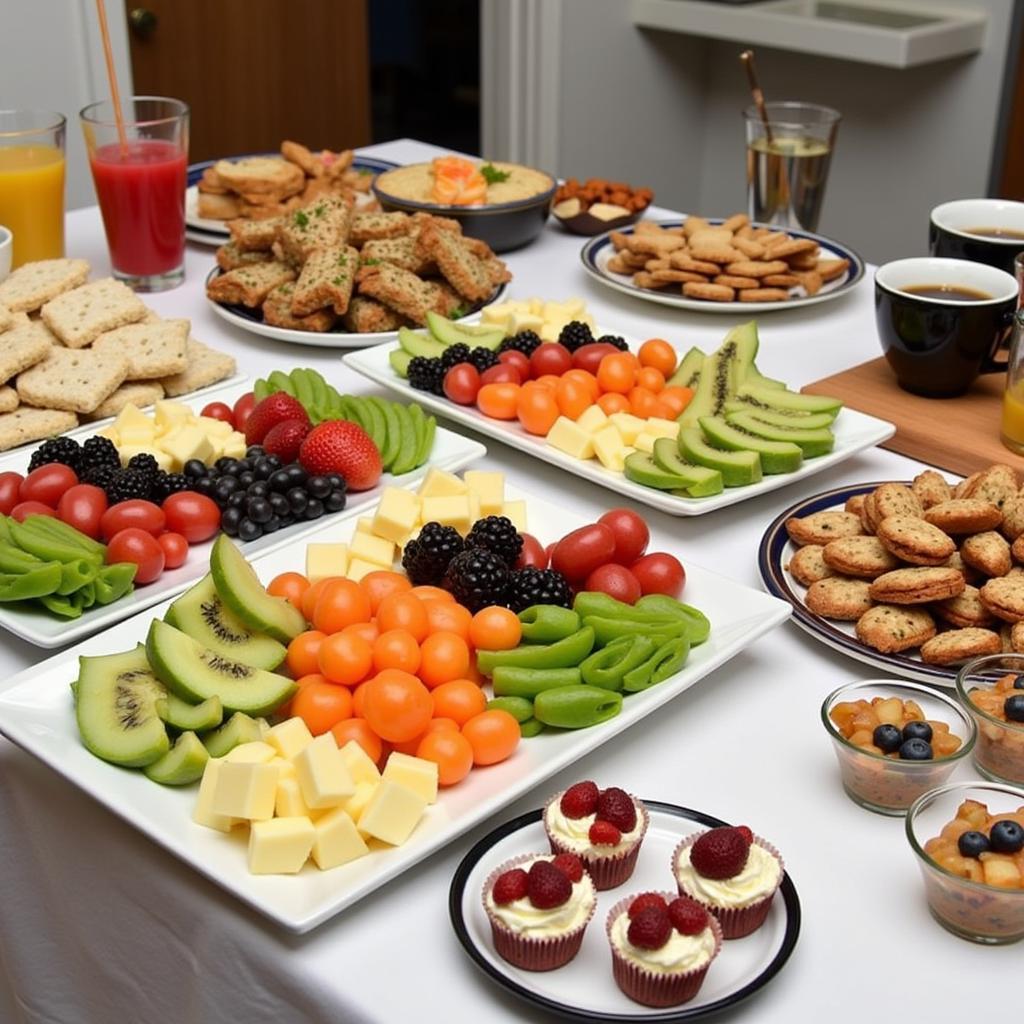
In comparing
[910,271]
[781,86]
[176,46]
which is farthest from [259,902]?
[781,86]

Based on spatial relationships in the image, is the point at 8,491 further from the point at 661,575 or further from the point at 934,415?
the point at 934,415

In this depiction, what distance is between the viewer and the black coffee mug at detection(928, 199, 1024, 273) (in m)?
1.85

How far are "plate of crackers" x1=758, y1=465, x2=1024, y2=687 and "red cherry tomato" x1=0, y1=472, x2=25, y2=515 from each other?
0.79m

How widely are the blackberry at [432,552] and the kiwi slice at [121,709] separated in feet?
0.87

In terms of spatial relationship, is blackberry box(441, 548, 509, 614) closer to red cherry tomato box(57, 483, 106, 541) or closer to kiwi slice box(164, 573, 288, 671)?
kiwi slice box(164, 573, 288, 671)

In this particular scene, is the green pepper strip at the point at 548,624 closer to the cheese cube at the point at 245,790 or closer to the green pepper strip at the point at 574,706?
the green pepper strip at the point at 574,706

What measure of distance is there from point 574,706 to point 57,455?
2.35 feet

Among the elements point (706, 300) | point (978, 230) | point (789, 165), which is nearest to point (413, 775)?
point (706, 300)

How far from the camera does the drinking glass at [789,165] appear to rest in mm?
2270

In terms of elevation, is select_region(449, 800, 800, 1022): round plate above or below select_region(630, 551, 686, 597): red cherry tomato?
below

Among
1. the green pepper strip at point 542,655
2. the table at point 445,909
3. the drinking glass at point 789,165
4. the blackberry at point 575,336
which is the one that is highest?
the drinking glass at point 789,165

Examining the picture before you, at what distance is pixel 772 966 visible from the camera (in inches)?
34.1

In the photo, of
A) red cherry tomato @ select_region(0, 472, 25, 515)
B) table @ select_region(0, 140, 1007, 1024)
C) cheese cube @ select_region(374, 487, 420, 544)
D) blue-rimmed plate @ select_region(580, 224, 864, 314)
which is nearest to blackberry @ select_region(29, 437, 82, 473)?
red cherry tomato @ select_region(0, 472, 25, 515)

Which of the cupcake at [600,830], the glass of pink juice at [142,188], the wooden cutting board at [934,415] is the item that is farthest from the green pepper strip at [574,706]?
the glass of pink juice at [142,188]
